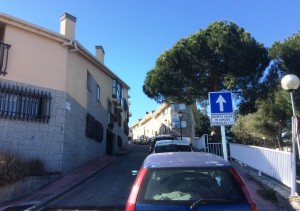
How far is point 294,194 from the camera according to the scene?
7.50 metres

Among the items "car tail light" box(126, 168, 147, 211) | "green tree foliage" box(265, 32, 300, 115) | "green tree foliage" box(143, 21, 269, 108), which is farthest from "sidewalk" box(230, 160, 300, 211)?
"green tree foliage" box(143, 21, 269, 108)

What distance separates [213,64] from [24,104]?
14304 millimetres

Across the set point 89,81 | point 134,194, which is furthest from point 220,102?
point 89,81

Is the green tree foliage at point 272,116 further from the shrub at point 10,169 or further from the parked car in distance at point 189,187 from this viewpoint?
the parked car in distance at point 189,187

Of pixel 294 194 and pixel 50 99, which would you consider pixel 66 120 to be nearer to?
pixel 50 99

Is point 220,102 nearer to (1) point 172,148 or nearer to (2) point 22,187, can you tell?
(1) point 172,148

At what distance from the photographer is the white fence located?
8348 millimetres

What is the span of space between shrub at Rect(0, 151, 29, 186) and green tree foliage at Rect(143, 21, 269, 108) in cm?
1522

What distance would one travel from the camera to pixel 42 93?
13984 mm

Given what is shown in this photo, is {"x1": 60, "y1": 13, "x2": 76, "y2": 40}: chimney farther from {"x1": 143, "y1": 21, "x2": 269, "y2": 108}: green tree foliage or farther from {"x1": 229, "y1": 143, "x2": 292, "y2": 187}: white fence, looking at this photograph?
{"x1": 229, "y1": 143, "x2": 292, "y2": 187}: white fence

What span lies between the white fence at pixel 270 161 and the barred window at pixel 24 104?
8.17 m

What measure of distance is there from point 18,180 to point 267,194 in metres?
7.60

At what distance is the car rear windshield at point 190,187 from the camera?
149 inches

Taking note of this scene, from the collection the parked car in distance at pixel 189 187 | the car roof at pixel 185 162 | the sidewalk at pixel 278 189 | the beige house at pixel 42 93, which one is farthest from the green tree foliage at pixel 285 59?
the parked car in distance at pixel 189 187
